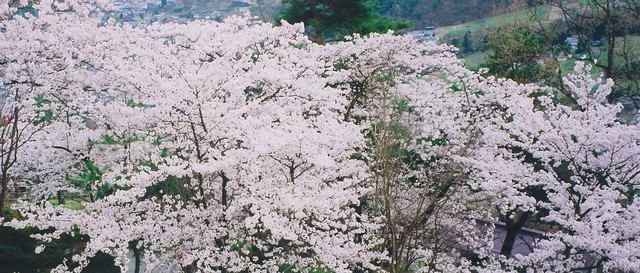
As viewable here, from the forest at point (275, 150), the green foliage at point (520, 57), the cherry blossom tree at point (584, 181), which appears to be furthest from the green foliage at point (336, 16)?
the cherry blossom tree at point (584, 181)

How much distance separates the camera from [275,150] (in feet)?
30.7

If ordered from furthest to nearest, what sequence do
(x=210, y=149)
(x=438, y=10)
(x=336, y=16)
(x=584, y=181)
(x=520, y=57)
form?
(x=438, y=10) < (x=520, y=57) < (x=336, y=16) < (x=584, y=181) < (x=210, y=149)

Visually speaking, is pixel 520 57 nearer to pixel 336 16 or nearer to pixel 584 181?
pixel 336 16

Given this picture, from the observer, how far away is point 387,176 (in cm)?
827

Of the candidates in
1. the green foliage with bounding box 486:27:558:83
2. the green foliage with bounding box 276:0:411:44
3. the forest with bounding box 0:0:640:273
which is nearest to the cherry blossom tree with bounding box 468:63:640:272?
the forest with bounding box 0:0:640:273

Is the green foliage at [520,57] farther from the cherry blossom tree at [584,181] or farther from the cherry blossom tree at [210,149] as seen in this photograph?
the cherry blossom tree at [210,149]

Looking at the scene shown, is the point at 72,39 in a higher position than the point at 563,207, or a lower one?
higher

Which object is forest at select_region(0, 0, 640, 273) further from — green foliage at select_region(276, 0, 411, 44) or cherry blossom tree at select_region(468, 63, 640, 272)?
green foliage at select_region(276, 0, 411, 44)

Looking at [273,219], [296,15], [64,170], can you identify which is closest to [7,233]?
[64,170]

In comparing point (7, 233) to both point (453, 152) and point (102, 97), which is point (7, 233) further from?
point (453, 152)

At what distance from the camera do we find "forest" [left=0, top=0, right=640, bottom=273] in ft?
31.6

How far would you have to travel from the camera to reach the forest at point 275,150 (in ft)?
31.6

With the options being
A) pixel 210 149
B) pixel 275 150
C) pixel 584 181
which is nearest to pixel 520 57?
pixel 584 181

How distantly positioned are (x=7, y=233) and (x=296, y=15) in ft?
36.7
